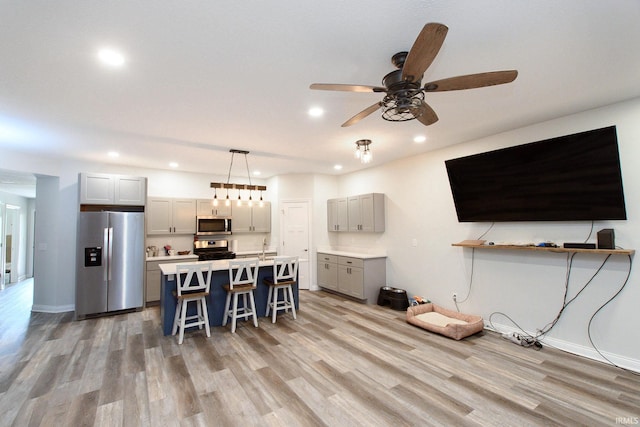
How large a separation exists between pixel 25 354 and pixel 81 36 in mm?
3745

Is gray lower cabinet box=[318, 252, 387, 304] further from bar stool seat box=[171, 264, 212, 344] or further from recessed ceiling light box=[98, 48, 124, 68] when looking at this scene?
recessed ceiling light box=[98, 48, 124, 68]

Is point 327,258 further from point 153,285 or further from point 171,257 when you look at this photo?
point 153,285

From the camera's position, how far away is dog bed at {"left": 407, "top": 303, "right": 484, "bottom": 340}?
12.8 feet

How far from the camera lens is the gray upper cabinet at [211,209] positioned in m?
6.52

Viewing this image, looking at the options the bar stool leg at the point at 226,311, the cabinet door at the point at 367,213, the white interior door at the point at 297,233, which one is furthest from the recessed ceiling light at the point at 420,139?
the bar stool leg at the point at 226,311

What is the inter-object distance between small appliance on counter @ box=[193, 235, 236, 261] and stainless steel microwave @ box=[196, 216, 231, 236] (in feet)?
0.66

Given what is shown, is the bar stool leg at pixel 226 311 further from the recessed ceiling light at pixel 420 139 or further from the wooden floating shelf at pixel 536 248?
the recessed ceiling light at pixel 420 139

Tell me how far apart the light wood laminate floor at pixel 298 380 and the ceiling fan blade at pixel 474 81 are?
2495 mm

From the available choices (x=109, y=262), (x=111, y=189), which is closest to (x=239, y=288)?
(x=109, y=262)

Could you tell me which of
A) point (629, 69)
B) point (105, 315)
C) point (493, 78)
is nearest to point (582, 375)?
point (629, 69)

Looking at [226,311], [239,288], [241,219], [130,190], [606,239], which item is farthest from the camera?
[241,219]

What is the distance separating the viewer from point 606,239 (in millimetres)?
3098

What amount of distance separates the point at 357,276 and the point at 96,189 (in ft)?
16.4

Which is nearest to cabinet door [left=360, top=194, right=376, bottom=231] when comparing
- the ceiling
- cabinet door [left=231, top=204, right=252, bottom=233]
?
the ceiling
